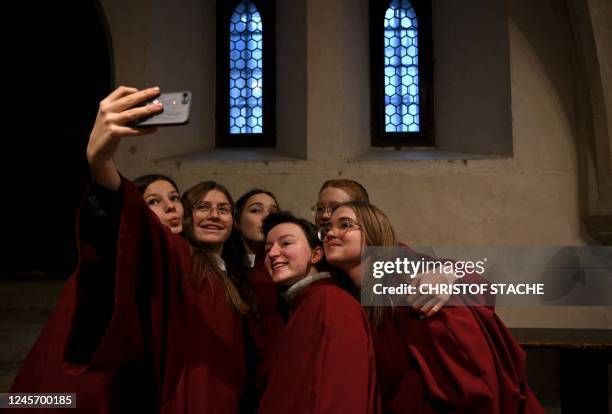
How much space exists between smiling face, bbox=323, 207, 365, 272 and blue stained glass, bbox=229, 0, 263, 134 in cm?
232

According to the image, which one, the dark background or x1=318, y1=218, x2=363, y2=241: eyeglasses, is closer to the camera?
x1=318, y1=218, x2=363, y2=241: eyeglasses

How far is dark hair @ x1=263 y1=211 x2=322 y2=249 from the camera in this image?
2012 millimetres

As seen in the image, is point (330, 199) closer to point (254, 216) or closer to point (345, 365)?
point (254, 216)

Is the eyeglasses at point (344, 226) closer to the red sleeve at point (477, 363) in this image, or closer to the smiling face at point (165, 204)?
the red sleeve at point (477, 363)

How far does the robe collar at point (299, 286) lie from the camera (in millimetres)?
1882

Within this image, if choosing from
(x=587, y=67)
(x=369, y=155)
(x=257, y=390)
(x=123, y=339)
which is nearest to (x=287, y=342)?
(x=257, y=390)

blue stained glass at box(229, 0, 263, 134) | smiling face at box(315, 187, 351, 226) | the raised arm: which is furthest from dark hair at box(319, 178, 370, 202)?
blue stained glass at box(229, 0, 263, 134)

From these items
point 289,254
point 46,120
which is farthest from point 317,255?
point 46,120

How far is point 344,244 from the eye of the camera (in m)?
1.81

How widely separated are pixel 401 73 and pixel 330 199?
1941 mm

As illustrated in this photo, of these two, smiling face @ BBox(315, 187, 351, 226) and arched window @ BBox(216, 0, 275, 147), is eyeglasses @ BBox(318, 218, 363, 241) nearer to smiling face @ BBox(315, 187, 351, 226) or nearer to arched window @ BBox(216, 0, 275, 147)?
smiling face @ BBox(315, 187, 351, 226)

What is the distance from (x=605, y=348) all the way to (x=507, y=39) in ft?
6.81

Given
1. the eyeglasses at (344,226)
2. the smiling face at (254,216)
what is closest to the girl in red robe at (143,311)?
the eyeglasses at (344,226)

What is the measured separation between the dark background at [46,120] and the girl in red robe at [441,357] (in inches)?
99.2
